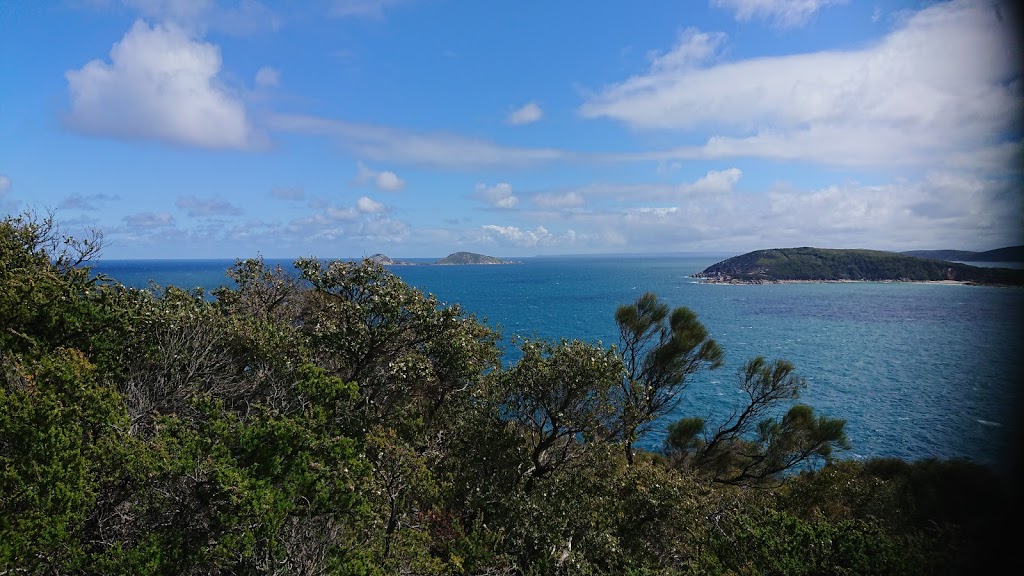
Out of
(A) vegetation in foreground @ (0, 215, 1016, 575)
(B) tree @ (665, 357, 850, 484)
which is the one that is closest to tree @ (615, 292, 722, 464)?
(B) tree @ (665, 357, 850, 484)

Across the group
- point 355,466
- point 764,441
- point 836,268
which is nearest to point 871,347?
point 764,441

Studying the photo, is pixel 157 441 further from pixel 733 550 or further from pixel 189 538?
pixel 733 550

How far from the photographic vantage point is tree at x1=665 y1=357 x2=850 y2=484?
24500 mm

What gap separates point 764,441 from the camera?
2619 cm

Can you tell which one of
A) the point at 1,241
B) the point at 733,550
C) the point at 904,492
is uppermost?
the point at 1,241

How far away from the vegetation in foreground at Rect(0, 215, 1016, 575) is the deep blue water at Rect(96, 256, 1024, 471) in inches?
48.2

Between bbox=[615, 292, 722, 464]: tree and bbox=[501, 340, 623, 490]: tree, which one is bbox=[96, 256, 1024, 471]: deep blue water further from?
bbox=[615, 292, 722, 464]: tree

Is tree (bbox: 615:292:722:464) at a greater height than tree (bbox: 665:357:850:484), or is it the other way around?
tree (bbox: 615:292:722:464)

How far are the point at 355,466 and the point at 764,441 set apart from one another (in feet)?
76.6

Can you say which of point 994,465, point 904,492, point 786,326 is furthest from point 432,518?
point 786,326

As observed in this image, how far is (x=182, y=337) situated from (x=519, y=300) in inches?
4548

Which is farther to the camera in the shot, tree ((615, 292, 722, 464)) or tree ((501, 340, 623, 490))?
tree ((615, 292, 722, 464))

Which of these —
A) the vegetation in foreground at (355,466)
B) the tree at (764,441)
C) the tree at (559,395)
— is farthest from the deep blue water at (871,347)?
the tree at (764,441)

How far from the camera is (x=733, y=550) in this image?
40.7 ft
